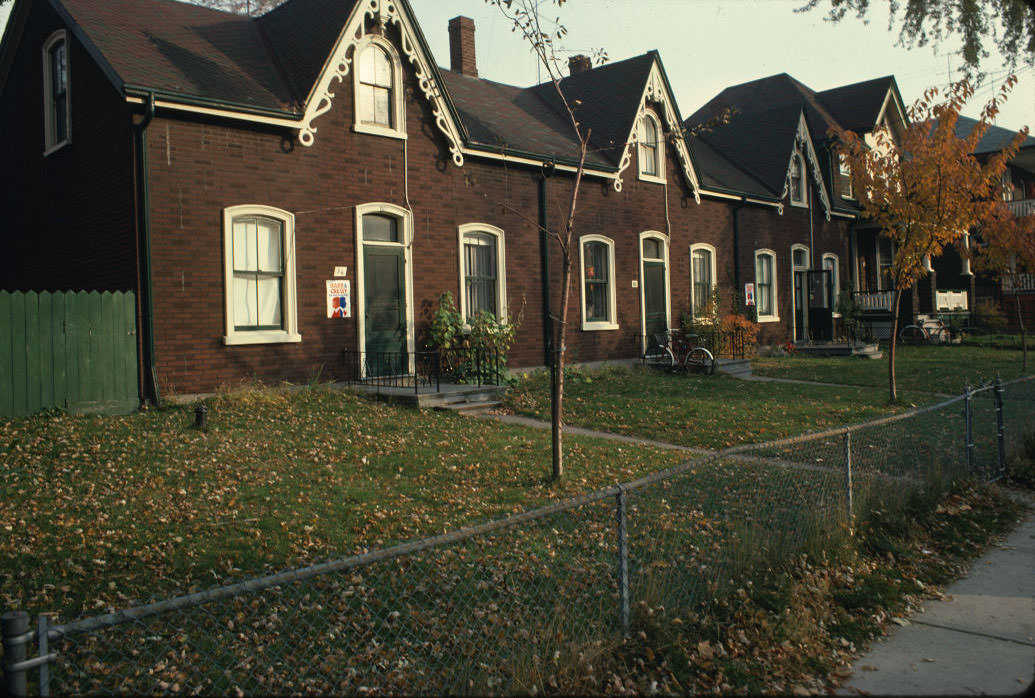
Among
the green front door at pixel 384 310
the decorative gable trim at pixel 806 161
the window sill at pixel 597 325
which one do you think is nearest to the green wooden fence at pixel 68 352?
the green front door at pixel 384 310

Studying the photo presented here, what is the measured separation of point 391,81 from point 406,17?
1.21 meters

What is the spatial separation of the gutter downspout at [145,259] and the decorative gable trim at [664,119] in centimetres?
1124

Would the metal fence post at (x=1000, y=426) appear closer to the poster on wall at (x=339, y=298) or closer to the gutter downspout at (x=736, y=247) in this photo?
the poster on wall at (x=339, y=298)

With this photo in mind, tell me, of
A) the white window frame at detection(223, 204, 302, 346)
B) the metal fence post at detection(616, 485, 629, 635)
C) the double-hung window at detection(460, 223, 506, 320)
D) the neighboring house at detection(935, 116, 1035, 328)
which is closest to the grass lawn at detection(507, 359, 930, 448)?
the double-hung window at detection(460, 223, 506, 320)

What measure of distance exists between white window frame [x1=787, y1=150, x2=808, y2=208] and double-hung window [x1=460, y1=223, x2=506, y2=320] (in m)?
13.4

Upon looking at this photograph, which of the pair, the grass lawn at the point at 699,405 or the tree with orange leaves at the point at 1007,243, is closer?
the grass lawn at the point at 699,405

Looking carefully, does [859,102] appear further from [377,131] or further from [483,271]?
[377,131]

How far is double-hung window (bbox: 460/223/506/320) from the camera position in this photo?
17.5 m

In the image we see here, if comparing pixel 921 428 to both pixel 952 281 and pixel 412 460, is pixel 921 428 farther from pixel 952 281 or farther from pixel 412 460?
pixel 952 281

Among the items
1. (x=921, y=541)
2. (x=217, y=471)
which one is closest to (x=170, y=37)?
(x=217, y=471)

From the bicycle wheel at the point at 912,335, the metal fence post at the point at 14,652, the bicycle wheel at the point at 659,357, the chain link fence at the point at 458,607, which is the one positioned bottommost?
the chain link fence at the point at 458,607

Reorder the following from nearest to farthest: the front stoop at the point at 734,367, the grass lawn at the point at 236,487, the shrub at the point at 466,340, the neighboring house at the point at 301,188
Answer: the grass lawn at the point at 236,487
the neighboring house at the point at 301,188
the shrub at the point at 466,340
the front stoop at the point at 734,367

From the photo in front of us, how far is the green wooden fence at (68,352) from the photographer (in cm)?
1154

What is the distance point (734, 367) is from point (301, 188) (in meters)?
10.8
